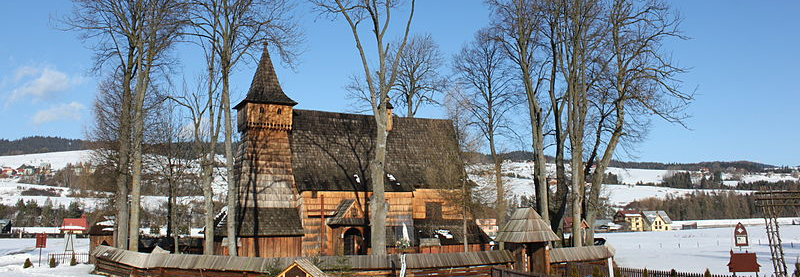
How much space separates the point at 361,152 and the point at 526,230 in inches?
724

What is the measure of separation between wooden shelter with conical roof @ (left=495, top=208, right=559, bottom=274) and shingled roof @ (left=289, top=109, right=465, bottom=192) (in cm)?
1256

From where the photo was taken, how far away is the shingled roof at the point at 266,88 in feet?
106

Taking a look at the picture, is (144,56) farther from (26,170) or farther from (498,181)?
(26,170)

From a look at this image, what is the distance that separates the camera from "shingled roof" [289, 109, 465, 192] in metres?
31.4

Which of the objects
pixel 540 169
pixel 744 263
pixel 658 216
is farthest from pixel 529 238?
pixel 658 216

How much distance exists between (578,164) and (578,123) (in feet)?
5.49

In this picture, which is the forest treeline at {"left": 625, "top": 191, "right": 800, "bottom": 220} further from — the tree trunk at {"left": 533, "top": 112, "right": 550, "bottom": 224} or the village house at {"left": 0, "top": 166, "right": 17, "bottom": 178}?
the village house at {"left": 0, "top": 166, "right": 17, "bottom": 178}

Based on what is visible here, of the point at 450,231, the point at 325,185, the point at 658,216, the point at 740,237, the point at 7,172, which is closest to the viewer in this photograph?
the point at 325,185

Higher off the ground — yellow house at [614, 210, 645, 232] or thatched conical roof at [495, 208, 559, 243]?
thatched conical roof at [495, 208, 559, 243]

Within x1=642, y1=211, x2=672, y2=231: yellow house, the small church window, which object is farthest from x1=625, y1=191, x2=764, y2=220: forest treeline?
the small church window

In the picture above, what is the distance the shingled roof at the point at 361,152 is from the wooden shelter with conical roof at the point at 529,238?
495 inches

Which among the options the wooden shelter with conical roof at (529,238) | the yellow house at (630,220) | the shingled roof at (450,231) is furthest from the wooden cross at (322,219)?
the yellow house at (630,220)

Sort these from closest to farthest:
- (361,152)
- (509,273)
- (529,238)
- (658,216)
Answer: (509,273), (529,238), (361,152), (658,216)

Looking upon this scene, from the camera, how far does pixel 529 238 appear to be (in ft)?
54.9
